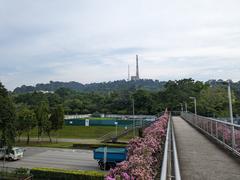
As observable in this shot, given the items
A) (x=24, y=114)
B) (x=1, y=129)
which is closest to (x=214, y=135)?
(x=1, y=129)

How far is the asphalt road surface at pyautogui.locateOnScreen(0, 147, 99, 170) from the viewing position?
2521cm

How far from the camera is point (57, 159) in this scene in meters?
28.2

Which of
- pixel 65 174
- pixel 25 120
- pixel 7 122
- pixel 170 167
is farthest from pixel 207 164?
pixel 25 120

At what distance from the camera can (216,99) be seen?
62625 mm

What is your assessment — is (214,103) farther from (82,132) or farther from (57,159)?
(57,159)

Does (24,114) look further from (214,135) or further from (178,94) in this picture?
(178,94)

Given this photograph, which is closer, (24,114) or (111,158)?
(111,158)

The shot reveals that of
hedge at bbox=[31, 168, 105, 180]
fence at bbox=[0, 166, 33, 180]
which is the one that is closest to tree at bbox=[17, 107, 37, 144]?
fence at bbox=[0, 166, 33, 180]

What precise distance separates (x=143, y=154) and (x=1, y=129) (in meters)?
26.9

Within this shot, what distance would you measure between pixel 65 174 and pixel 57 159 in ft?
28.5

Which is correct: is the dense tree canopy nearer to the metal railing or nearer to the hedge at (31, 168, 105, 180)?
the hedge at (31, 168, 105, 180)

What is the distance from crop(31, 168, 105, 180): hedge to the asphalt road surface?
150 inches

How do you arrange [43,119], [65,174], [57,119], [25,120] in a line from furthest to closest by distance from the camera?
[57,119] < [43,119] < [25,120] < [65,174]

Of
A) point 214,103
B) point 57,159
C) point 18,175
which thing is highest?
point 214,103
